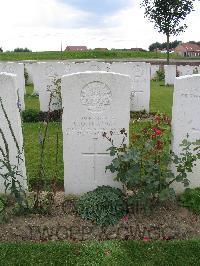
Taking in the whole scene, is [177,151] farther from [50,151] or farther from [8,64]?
[8,64]

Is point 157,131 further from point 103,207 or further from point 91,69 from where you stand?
point 91,69

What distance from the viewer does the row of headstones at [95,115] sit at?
5.08m

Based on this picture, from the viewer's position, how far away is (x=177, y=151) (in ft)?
17.4

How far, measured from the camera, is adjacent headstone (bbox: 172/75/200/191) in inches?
200

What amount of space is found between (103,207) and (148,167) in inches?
28.9

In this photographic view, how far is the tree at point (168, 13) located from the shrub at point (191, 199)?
30.8 m

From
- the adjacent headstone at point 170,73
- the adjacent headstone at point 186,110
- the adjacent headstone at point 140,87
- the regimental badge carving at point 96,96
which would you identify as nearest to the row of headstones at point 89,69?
the adjacent headstone at point 140,87

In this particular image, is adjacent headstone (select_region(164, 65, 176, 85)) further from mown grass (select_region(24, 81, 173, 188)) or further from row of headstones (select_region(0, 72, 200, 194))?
row of headstones (select_region(0, 72, 200, 194))

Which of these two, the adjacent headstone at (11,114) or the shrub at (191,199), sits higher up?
the adjacent headstone at (11,114)

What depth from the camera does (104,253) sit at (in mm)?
4148

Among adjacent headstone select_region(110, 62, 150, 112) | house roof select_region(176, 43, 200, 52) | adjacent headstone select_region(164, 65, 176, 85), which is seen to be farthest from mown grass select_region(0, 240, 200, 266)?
house roof select_region(176, 43, 200, 52)

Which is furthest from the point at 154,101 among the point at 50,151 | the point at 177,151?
the point at 177,151

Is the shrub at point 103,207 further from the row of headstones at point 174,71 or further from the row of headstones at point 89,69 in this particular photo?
the row of headstones at point 174,71

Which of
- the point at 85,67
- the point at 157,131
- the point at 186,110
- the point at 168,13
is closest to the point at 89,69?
the point at 85,67
